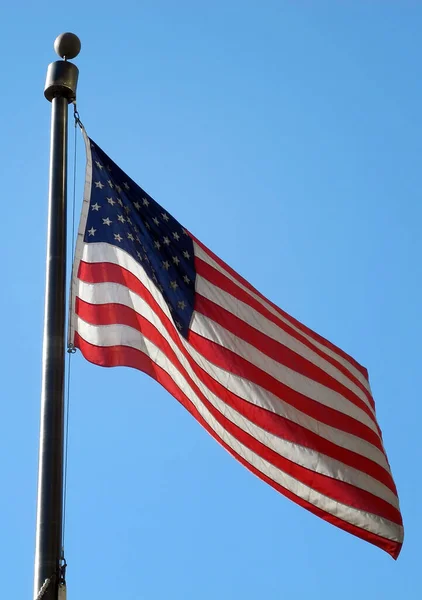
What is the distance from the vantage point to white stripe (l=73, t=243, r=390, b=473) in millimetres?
11680

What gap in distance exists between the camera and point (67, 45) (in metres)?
11.5

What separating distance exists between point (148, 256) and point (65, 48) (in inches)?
99.6

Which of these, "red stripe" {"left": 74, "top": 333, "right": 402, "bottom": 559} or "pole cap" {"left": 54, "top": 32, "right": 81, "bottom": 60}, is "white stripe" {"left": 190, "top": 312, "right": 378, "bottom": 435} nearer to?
"red stripe" {"left": 74, "top": 333, "right": 402, "bottom": 559}

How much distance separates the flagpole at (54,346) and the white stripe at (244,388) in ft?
4.66

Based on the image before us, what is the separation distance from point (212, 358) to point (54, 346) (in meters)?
2.78

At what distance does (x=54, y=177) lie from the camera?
10.4 m

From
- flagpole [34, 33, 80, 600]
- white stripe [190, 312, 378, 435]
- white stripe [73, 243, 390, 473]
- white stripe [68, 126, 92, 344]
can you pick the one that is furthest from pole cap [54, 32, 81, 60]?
white stripe [190, 312, 378, 435]

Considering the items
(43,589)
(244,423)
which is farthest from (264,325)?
(43,589)

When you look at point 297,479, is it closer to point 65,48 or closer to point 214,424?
point 214,424

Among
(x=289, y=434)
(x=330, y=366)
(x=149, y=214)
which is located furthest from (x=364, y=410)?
(x=149, y=214)

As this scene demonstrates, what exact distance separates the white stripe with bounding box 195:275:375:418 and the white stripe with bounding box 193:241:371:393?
21 cm

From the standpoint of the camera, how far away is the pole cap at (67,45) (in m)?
11.5

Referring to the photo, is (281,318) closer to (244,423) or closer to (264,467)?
(244,423)

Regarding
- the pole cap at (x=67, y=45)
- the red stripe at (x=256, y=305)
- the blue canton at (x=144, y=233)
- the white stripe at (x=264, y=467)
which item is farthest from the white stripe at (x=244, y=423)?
the pole cap at (x=67, y=45)
